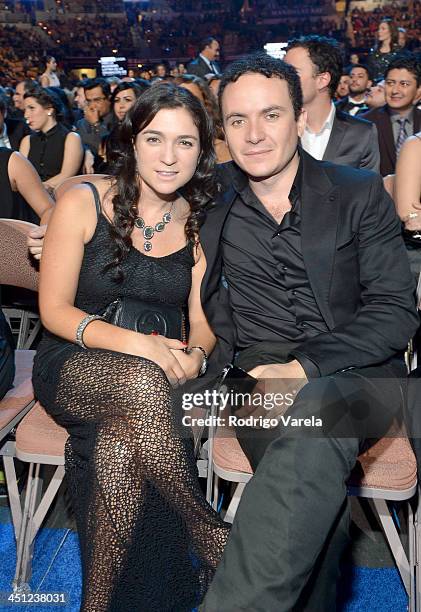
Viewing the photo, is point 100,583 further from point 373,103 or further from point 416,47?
point 416,47

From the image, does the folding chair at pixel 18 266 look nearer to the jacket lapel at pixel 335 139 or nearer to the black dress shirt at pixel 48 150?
the jacket lapel at pixel 335 139

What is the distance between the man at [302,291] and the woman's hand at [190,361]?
9cm

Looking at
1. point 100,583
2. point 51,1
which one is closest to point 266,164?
point 100,583

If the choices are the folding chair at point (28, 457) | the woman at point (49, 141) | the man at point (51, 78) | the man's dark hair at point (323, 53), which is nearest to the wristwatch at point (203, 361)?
the folding chair at point (28, 457)

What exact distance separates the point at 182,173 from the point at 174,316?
0.45 m

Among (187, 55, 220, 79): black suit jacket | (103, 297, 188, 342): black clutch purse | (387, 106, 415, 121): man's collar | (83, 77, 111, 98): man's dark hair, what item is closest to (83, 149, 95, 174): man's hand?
(83, 77, 111, 98): man's dark hair

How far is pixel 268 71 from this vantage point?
84.0 inches

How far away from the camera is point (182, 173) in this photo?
225cm

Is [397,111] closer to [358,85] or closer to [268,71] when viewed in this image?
[268,71]

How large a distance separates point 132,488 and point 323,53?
111 inches

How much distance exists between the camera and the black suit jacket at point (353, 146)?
12.4 feet

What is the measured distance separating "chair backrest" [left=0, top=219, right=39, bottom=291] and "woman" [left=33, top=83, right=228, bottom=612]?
1.33ft

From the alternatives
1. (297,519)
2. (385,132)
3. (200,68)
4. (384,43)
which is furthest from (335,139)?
(200,68)

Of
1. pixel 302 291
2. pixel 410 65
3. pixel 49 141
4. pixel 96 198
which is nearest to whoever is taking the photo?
pixel 302 291
